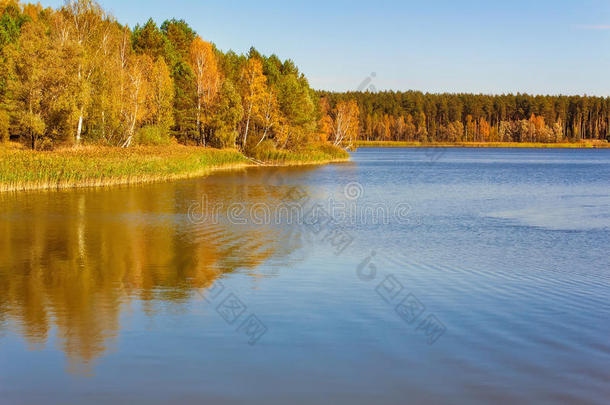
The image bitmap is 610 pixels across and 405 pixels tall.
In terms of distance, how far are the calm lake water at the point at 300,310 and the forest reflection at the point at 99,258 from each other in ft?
0.21

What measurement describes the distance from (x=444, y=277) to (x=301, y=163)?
57201mm

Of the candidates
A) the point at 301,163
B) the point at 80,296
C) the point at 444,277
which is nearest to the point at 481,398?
the point at 444,277

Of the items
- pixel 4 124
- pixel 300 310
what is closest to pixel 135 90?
pixel 4 124

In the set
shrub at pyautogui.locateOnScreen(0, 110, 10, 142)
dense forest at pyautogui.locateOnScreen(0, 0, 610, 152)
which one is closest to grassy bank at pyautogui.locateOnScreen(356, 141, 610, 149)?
dense forest at pyautogui.locateOnScreen(0, 0, 610, 152)

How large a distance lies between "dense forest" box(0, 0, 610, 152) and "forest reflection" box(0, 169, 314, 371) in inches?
527

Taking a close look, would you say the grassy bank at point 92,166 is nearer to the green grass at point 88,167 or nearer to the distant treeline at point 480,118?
the green grass at point 88,167

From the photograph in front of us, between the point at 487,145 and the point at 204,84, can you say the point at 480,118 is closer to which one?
the point at 487,145

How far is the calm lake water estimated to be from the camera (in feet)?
26.1

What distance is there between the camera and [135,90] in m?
51.4

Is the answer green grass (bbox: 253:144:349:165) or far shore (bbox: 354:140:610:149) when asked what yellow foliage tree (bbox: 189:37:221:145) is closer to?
green grass (bbox: 253:144:349:165)

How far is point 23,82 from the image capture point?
41062 millimetres

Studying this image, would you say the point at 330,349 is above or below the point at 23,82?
below

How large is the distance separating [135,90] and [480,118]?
15492 centimetres

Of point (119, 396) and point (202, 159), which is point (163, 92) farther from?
point (119, 396)
